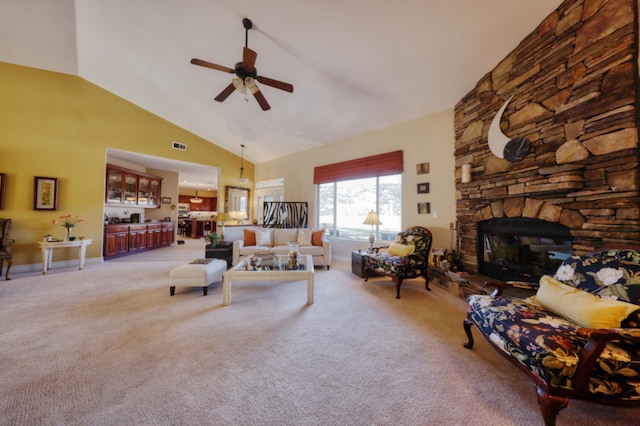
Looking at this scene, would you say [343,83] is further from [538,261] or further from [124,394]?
[124,394]

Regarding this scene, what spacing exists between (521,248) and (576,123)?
144cm

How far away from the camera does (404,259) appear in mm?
3270

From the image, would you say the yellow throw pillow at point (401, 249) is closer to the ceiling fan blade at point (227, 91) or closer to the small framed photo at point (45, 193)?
the ceiling fan blade at point (227, 91)

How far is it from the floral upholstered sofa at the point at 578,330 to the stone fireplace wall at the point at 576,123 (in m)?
0.58

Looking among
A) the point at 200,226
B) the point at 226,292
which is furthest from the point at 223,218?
the point at 226,292

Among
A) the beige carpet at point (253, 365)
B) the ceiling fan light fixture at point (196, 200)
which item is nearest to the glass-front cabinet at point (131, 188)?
the beige carpet at point (253, 365)

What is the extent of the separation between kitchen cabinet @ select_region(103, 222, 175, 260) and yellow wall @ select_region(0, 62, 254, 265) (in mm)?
385

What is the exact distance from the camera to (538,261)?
101 inches

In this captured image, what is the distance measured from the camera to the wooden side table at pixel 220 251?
4.50 m

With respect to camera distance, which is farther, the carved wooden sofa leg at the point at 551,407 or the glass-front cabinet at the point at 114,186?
the glass-front cabinet at the point at 114,186

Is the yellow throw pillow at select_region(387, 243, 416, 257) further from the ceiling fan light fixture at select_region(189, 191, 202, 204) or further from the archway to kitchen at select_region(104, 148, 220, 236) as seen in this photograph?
the ceiling fan light fixture at select_region(189, 191, 202, 204)

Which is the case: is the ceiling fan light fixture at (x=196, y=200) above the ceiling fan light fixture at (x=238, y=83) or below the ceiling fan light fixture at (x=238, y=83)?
below

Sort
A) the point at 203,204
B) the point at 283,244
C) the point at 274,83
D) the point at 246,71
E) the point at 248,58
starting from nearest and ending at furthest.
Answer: the point at 248,58, the point at 246,71, the point at 274,83, the point at 283,244, the point at 203,204

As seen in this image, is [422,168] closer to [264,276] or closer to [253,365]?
[264,276]
